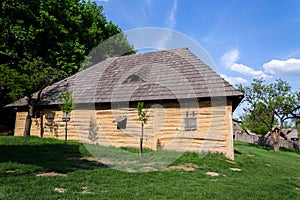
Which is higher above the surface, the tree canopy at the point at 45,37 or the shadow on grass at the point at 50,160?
the tree canopy at the point at 45,37

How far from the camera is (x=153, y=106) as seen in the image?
40.5ft

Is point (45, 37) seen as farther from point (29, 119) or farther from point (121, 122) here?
point (121, 122)

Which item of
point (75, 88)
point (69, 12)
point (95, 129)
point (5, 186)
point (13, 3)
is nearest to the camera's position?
point (5, 186)

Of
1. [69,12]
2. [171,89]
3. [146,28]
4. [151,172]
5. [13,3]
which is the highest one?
[69,12]

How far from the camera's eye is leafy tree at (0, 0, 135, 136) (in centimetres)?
1542

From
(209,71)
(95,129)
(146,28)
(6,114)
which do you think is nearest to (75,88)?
(95,129)

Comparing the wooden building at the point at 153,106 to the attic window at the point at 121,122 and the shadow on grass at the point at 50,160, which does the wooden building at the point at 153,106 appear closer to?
the attic window at the point at 121,122

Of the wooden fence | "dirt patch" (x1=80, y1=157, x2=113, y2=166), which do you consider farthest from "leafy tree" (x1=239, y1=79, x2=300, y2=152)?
"dirt patch" (x1=80, y1=157, x2=113, y2=166)

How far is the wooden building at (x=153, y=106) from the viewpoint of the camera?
1142 centimetres

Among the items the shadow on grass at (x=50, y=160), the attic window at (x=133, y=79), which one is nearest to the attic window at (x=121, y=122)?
the attic window at (x=133, y=79)

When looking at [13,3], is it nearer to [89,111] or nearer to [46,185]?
[89,111]

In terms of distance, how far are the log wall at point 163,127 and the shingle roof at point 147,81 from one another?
600 millimetres

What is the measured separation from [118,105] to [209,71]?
5.35 m

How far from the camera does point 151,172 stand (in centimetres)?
732
